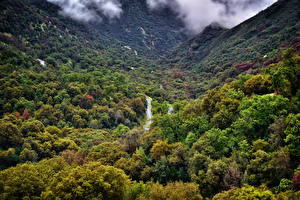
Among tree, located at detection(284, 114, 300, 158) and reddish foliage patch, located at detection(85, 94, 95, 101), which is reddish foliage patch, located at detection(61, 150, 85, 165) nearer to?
tree, located at detection(284, 114, 300, 158)

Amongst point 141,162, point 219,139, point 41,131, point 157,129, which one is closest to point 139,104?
point 41,131

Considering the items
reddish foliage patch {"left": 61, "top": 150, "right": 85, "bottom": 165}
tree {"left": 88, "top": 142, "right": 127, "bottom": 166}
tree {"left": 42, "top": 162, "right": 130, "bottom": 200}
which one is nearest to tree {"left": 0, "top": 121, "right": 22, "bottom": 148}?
reddish foliage patch {"left": 61, "top": 150, "right": 85, "bottom": 165}

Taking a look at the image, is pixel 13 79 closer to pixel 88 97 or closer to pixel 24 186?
pixel 88 97

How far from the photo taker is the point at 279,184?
107 ft

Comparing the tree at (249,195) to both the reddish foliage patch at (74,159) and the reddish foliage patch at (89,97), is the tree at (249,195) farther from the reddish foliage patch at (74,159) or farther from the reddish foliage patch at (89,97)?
the reddish foliage patch at (89,97)

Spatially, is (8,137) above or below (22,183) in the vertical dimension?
above

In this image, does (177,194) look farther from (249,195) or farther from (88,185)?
(88,185)

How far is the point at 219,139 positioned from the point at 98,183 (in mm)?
23395

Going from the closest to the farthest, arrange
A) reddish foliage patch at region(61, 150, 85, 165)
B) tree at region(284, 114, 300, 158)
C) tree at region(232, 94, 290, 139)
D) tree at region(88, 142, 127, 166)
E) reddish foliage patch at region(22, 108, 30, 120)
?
tree at region(284, 114, 300, 158) → tree at region(232, 94, 290, 139) → tree at region(88, 142, 127, 166) → reddish foliage patch at region(61, 150, 85, 165) → reddish foliage patch at region(22, 108, 30, 120)

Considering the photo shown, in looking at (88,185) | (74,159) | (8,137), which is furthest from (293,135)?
(8,137)

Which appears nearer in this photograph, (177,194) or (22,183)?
(177,194)

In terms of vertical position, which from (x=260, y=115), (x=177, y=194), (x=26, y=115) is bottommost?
(x=177, y=194)

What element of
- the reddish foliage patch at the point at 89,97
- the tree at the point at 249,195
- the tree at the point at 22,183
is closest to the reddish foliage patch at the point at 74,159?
the tree at the point at 22,183

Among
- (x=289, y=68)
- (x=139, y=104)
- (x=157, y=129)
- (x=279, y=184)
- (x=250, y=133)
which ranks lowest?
(x=279, y=184)
